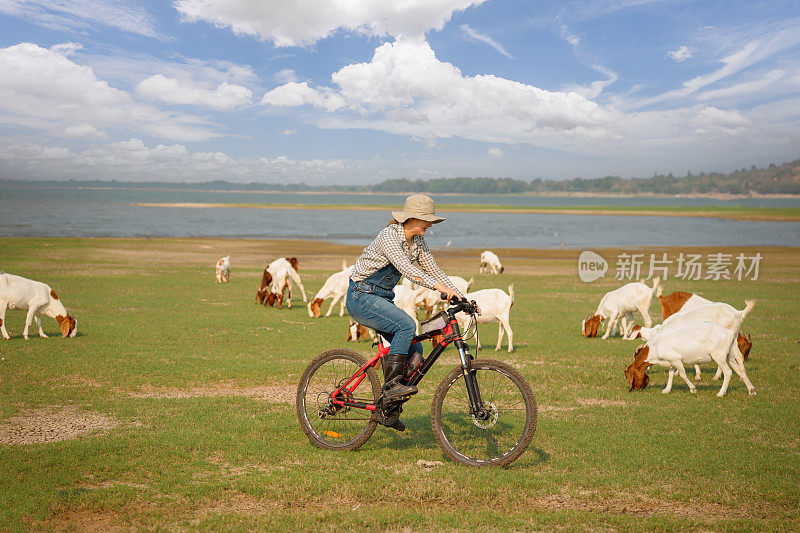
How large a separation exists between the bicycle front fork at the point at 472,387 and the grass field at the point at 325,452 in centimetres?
61

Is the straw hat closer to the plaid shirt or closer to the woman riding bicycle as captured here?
the woman riding bicycle

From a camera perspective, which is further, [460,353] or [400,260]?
[460,353]

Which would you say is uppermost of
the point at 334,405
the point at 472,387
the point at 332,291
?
the point at 472,387

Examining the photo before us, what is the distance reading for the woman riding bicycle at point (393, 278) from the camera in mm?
6277

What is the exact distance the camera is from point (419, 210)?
6.30 m

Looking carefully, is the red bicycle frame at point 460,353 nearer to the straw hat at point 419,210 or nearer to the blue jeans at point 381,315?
the blue jeans at point 381,315

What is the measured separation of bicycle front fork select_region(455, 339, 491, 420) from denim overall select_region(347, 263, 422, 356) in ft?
1.92

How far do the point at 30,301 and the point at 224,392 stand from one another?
629 centimetres

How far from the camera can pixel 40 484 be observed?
5.72 meters

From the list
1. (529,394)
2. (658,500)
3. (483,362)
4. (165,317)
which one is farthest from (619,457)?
(165,317)

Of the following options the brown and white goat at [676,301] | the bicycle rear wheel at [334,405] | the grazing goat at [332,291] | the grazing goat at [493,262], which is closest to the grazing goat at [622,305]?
the brown and white goat at [676,301]

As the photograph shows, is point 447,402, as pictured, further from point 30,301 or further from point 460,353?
point 30,301

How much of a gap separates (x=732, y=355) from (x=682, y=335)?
1.01 meters

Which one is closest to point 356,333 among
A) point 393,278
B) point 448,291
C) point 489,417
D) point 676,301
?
point 676,301
